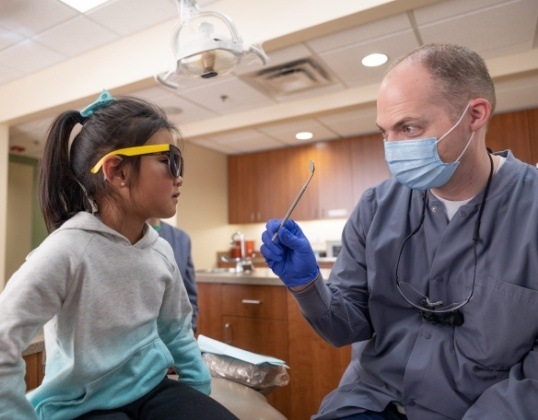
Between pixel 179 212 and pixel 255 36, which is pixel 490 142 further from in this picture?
pixel 179 212

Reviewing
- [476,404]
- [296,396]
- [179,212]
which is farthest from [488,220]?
[179,212]

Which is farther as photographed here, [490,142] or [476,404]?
[490,142]

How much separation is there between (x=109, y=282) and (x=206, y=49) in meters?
1.41

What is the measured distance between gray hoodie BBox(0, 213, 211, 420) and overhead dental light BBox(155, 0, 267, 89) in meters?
1.26

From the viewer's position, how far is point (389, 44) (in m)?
2.90

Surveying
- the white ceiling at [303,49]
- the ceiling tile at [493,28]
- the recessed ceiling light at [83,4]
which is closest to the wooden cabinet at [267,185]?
the white ceiling at [303,49]

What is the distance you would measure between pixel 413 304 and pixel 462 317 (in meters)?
0.11

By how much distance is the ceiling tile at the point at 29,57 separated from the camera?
3.19 meters

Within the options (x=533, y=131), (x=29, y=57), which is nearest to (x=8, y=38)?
(x=29, y=57)

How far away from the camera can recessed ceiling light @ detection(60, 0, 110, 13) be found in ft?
8.55

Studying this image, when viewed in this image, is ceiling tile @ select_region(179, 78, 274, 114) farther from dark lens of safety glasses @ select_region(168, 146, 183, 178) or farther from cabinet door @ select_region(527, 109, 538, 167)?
cabinet door @ select_region(527, 109, 538, 167)

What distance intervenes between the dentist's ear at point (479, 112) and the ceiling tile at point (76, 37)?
2.79m

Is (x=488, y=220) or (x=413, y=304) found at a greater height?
(x=488, y=220)

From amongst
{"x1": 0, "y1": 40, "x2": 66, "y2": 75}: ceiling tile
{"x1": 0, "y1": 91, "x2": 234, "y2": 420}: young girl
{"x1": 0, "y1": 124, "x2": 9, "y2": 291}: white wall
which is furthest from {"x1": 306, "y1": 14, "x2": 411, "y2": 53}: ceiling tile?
{"x1": 0, "y1": 124, "x2": 9, "y2": 291}: white wall
